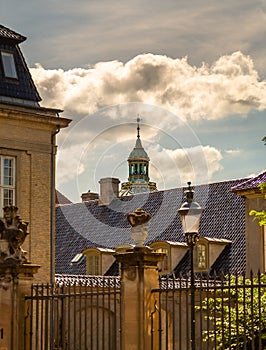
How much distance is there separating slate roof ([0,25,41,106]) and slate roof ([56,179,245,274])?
35.1 ft

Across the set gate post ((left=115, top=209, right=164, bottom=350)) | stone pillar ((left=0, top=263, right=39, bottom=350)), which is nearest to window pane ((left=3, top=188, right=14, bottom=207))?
stone pillar ((left=0, top=263, right=39, bottom=350))

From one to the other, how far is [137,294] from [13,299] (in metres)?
3.58

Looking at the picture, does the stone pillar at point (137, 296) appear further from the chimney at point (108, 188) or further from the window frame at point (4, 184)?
the chimney at point (108, 188)

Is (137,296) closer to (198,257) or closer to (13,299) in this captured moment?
(13,299)

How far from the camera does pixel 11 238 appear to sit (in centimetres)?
1777

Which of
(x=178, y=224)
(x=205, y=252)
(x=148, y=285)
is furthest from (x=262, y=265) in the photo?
(x=148, y=285)

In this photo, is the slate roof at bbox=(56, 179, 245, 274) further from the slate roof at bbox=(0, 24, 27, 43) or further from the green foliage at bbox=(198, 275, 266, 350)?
the green foliage at bbox=(198, 275, 266, 350)

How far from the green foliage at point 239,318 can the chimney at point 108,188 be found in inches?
1093

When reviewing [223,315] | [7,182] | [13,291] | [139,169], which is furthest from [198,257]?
[139,169]

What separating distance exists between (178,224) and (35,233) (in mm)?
12136

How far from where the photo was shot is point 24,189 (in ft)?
90.3

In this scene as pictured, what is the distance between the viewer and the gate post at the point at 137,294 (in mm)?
14703

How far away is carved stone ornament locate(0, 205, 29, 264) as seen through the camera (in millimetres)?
17469

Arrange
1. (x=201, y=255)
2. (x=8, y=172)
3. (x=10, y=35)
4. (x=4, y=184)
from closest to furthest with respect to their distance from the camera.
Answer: (x=4, y=184) → (x=8, y=172) → (x=10, y=35) → (x=201, y=255)
